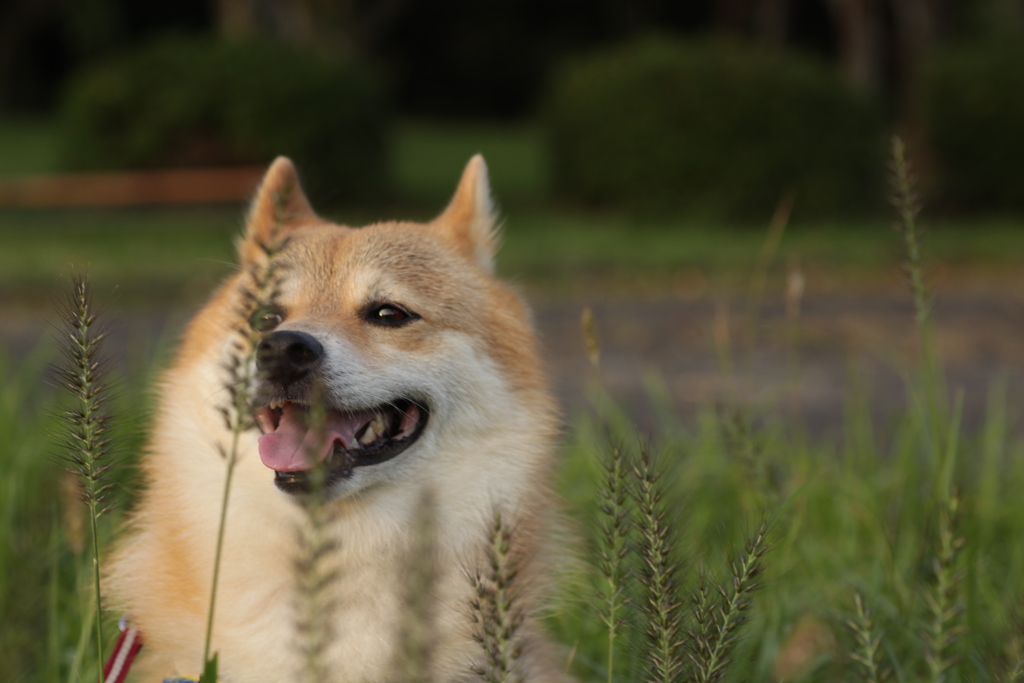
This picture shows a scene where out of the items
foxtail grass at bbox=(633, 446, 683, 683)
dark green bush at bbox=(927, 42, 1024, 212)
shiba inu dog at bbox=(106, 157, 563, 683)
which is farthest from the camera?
dark green bush at bbox=(927, 42, 1024, 212)

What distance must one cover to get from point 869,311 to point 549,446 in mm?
7812

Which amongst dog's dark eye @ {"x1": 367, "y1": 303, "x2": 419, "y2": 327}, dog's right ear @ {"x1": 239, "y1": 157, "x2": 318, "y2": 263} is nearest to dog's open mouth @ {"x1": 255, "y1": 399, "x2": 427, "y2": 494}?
dog's dark eye @ {"x1": 367, "y1": 303, "x2": 419, "y2": 327}

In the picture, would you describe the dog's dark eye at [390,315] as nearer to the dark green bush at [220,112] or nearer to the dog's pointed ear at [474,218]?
the dog's pointed ear at [474,218]

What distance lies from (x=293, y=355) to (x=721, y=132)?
1213cm

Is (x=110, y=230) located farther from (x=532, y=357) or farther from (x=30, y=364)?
(x=532, y=357)

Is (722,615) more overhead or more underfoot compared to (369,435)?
more underfoot

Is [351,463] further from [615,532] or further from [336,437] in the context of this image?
[615,532]

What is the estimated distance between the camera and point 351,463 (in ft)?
7.34

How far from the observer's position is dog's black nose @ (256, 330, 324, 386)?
2068 mm

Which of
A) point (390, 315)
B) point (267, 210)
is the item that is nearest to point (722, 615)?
point (390, 315)

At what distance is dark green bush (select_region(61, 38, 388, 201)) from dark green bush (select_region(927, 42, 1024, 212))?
8.52 meters

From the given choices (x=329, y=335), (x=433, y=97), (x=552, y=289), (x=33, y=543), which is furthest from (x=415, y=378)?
(x=433, y=97)

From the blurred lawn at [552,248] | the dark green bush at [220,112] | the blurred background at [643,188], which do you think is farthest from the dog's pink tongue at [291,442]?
the dark green bush at [220,112]

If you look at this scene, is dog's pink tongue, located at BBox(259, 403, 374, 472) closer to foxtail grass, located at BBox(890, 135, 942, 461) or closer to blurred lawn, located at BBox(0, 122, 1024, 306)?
foxtail grass, located at BBox(890, 135, 942, 461)
